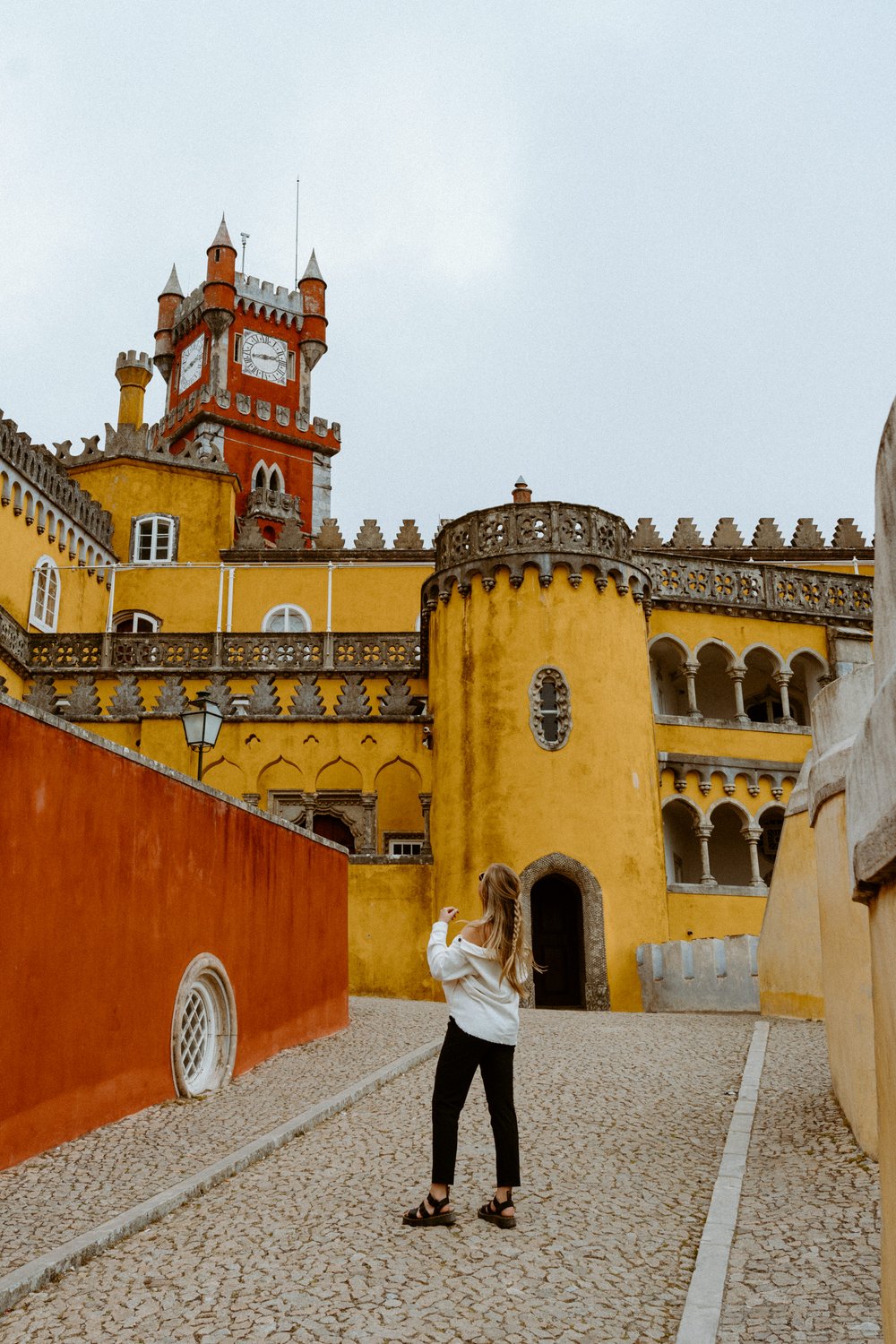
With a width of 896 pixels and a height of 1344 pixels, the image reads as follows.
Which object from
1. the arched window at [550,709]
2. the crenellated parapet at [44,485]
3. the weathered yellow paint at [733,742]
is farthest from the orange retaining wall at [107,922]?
the crenellated parapet at [44,485]

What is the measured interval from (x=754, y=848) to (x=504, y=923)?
59.0 ft

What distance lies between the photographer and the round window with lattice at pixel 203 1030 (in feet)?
29.1

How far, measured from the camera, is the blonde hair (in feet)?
18.1

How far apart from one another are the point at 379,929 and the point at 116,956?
11.9 m

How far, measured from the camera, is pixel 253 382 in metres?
50.7

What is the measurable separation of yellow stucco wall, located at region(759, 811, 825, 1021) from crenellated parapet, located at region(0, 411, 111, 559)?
756 inches

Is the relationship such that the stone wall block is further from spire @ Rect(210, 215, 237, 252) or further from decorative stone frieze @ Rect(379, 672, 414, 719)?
spire @ Rect(210, 215, 237, 252)

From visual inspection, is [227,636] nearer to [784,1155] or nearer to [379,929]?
[379,929]

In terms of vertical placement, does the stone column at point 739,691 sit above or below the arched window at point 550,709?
above

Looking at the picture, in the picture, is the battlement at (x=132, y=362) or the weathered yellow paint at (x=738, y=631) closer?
the weathered yellow paint at (x=738, y=631)

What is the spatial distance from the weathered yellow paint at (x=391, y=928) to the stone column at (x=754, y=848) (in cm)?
657

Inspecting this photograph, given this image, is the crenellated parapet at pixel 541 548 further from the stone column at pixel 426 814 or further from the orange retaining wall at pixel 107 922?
the orange retaining wall at pixel 107 922

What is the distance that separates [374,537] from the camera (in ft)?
104

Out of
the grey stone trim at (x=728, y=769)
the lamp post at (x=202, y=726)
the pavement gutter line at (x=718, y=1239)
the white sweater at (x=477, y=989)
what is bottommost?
the pavement gutter line at (x=718, y=1239)
